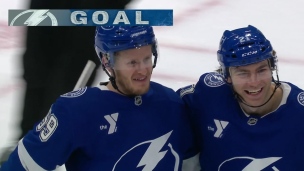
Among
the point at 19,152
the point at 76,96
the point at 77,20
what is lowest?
the point at 19,152

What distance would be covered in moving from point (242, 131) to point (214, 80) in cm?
14

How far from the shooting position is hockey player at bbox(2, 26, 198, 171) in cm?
153

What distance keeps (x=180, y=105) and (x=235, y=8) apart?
1674 millimetres

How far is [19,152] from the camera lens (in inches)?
61.4

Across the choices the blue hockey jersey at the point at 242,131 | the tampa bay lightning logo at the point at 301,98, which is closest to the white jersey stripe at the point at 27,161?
the blue hockey jersey at the point at 242,131

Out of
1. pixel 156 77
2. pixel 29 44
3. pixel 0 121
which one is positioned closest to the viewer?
pixel 29 44

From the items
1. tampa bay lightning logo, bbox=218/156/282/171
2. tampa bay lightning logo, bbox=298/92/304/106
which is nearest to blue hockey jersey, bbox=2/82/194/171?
tampa bay lightning logo, bbox=218/156/282/171

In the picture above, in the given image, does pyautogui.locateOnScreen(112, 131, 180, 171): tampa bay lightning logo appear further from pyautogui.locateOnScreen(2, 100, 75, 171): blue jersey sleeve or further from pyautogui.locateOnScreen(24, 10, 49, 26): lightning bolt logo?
pyautogui.locateOnScreen(24, 10, 49, 26): lightning bolt logo

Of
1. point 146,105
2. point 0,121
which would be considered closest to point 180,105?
point 146,105

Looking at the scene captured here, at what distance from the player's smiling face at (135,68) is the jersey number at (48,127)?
0.15 metres

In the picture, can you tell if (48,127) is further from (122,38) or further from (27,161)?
(122,38)

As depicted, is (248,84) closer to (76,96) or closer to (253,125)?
(253,125)

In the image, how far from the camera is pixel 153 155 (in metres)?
1.58
